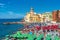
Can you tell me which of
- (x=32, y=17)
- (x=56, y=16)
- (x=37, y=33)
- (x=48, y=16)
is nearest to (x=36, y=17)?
(x=32, y=17)

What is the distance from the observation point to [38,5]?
916cm

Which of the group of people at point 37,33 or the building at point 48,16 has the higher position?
the building at point 48,16

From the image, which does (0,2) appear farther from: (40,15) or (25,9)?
(40,15)

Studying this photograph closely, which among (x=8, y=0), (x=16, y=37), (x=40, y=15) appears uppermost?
(x=8, y=0)

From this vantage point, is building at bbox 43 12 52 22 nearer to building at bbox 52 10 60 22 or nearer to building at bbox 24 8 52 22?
building at bbox 24 8 52 22

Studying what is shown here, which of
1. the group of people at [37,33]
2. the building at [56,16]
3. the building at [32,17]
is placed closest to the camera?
the group of people at [37,33]

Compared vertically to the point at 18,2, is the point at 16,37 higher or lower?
lower

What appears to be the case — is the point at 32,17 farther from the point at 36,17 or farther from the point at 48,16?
the point at 48,16

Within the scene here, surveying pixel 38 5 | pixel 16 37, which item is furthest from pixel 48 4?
pixel 16 37

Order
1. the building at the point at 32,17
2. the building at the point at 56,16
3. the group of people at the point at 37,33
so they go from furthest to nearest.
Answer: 1. the building at the point at 56,16
2. the building at the point at 32,17
3. the group of people at the point at 37,33

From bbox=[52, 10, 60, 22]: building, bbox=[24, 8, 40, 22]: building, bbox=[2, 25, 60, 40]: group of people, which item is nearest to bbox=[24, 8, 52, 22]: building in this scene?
bbox=[24, 8, 40, 22]: building

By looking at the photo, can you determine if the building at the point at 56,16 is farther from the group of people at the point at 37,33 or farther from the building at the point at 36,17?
the group of people at the point at 37,33

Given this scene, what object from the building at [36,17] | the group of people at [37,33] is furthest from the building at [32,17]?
the group of people at [37,33]

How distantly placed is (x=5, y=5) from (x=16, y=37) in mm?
1382
